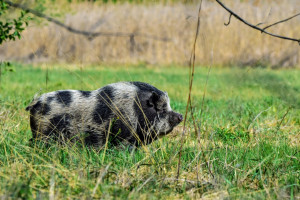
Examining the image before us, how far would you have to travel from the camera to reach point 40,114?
4594 mm

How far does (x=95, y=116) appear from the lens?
459cm

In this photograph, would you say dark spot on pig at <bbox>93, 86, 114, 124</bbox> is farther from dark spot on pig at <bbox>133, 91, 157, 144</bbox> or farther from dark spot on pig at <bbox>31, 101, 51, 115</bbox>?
dark spot on pig at <bbox>31, 101, 51, 115</bbox>

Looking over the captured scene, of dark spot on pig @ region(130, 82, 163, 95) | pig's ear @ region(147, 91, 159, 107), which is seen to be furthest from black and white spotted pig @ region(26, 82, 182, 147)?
dark spot on pig @ region(130, 82, 163, 95)

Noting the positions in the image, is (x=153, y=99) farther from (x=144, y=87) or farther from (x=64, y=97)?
(x=64, y=97)

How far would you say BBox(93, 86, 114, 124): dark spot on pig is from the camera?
458cm

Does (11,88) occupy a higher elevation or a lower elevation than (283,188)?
lower

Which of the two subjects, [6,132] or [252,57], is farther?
[252,57]

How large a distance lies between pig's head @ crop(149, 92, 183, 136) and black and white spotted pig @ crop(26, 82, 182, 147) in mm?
26

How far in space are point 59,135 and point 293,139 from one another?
9.06ft

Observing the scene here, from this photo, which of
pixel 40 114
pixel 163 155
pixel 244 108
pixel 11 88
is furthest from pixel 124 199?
pixel 11 88

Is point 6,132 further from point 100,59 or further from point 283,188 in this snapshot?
point 283,188

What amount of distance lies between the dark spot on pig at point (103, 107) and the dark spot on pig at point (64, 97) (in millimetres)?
294

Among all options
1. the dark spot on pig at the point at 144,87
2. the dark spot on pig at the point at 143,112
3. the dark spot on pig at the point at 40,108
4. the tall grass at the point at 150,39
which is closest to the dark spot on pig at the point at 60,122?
the dark spot on pig at the point at 40,108

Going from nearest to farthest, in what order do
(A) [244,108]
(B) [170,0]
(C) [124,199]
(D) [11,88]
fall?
1. (C) [124,199]
2. (A) [244,108]
3. (D) [11,88]
4. (B) [170,0]
